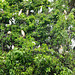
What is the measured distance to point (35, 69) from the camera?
2.85 meters

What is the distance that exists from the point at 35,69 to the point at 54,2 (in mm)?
2584

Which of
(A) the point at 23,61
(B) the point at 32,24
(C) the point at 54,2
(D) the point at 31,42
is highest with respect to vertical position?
(C) the point at 54,2

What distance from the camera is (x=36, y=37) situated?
3.58m

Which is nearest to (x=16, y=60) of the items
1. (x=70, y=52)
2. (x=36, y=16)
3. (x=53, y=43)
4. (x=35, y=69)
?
(x=35, y=69)

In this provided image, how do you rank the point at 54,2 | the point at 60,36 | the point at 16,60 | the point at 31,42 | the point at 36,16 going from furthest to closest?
the point at 54,2 < the point at 36,16 < the point at 60,36 < the point at 31,42 < the point at 16,60

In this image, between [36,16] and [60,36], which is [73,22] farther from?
[36,16]

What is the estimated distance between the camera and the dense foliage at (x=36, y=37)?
276 cm

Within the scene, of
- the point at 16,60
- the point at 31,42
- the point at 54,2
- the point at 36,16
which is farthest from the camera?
the point at 54,2

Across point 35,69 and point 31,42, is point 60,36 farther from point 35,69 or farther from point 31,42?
point 35,69

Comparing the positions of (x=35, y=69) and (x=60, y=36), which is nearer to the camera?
(x=35, y=69)

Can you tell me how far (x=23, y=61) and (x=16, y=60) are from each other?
0.60ft

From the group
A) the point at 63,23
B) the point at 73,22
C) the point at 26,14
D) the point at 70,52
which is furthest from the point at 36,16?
the point at 70,52

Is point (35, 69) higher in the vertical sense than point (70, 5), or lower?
lower

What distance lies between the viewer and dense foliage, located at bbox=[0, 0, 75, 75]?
2.76 m
